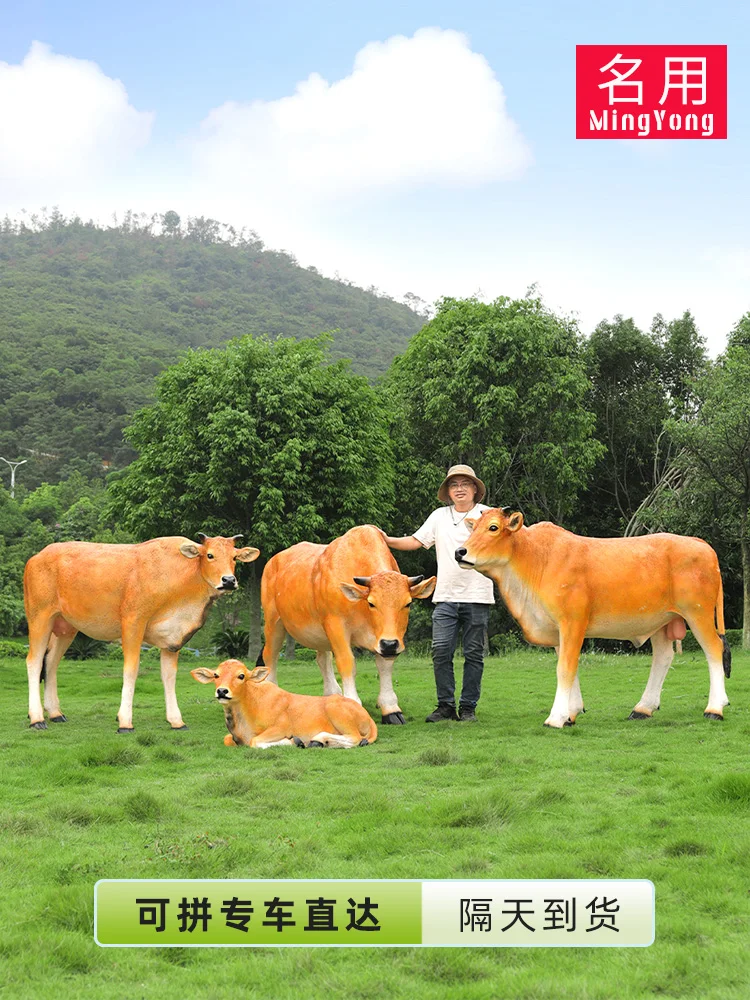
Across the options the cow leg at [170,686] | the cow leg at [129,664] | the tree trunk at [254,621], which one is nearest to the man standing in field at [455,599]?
the cow leg at [170,686]

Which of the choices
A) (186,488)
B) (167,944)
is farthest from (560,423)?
(167,944)

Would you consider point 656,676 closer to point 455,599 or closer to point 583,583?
point 583,583

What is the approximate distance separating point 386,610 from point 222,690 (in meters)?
1.83

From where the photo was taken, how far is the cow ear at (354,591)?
10805 mm

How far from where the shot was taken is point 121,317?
114562 millimetres

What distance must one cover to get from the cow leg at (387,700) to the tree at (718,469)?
58.4 ft

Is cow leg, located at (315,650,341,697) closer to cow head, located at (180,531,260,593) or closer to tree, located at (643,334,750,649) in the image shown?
cow head, located at (180,531,260,593)

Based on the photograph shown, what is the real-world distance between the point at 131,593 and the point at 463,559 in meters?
3.64

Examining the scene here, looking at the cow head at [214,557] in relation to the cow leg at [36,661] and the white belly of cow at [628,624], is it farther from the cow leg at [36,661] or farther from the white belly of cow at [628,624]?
the white belly of cow at [628,624]

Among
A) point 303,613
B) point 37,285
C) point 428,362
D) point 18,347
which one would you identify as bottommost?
point 303,613

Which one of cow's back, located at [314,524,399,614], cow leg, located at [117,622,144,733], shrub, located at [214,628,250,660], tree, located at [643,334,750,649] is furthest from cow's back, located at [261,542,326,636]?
tree, located at [643,334,750,649]

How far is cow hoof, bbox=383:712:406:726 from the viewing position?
11452mm

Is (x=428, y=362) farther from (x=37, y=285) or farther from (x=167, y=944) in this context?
(x=37, y=285)

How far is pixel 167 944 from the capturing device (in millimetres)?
4711
